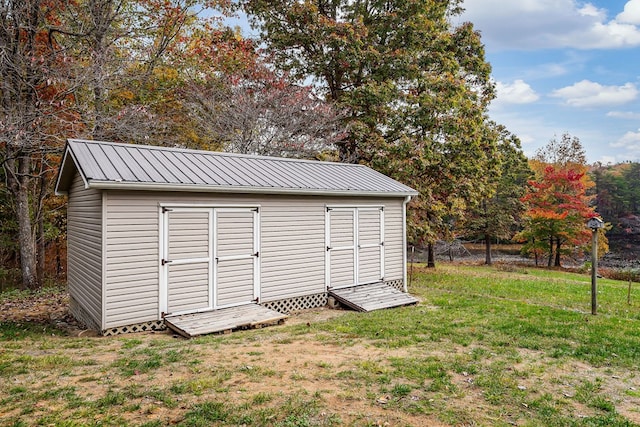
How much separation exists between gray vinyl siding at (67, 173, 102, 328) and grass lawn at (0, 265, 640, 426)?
67cm

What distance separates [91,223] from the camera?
6633 millimetres

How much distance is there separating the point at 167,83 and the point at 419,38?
9401mm

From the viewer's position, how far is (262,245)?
766 cm

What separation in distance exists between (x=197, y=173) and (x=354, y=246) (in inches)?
153

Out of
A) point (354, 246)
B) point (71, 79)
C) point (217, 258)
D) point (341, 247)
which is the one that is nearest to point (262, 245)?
point (217, 258)

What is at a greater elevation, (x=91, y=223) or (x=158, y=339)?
(x=91, y=223)

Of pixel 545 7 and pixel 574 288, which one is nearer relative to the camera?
pixel 574 288

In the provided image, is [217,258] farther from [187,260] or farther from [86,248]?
[86,248]

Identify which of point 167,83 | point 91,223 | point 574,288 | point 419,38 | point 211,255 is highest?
point 419,38

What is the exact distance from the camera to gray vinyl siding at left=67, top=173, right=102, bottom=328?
6.20 metres

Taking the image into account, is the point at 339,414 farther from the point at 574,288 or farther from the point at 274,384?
the point at 574,288

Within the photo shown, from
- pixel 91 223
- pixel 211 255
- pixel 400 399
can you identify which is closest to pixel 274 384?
pixel 400 399

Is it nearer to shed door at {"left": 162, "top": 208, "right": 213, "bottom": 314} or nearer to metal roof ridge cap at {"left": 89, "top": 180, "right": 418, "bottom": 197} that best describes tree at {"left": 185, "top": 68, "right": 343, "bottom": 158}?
metal roof ridge cap at {"left": 89, "top": 180, "right": 418, "bottom": 197}

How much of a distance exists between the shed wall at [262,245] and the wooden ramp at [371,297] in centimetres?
50
